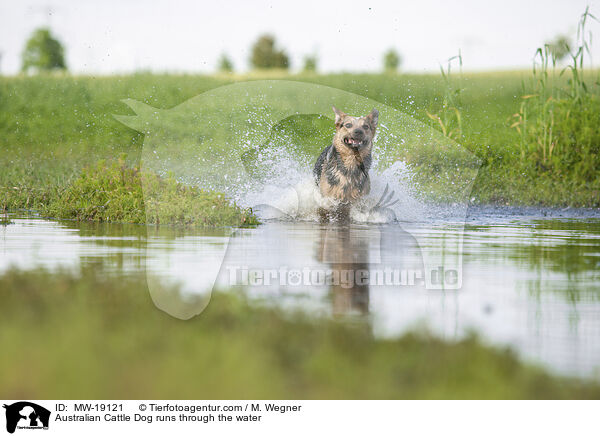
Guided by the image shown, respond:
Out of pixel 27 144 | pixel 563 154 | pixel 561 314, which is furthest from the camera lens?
pixel 27 144

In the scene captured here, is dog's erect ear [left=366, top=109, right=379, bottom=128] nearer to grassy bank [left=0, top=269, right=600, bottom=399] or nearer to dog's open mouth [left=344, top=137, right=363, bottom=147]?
dog's open mouth [left=344, top=137, right=363, bottom=147]

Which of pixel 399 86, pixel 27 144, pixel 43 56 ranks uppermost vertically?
pixel 43 56

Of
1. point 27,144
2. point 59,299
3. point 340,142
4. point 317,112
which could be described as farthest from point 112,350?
point 317,112

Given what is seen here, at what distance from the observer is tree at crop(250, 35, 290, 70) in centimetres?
5944

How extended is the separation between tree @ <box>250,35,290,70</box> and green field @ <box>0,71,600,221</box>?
766 inches

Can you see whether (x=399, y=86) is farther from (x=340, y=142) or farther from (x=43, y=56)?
(x=43, y=56)

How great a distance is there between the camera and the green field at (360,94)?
16609 millimetres

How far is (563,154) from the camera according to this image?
58.7 ft

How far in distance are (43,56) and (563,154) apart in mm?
44956

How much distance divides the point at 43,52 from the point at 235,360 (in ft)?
182

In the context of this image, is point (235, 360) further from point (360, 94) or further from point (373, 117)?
point (360, 94)
